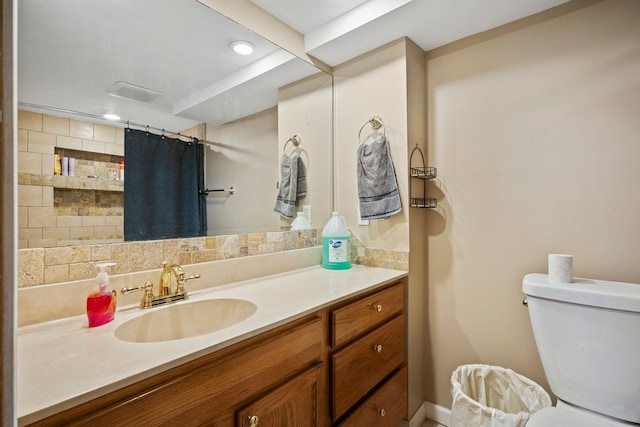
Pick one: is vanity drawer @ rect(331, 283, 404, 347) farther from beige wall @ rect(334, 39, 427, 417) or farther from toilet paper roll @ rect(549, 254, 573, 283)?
toilet paper roll @ rect(549, 254, 573, 283)

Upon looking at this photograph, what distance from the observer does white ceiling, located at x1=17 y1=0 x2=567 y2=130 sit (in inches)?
37.8

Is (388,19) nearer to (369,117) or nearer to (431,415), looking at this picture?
(369,117)

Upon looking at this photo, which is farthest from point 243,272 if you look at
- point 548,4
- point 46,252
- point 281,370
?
point 548,4

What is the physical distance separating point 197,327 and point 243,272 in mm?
349

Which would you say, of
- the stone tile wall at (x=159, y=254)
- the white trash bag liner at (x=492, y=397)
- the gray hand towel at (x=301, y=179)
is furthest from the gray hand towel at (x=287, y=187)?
the white trash bag liner at (x=492, y=397)

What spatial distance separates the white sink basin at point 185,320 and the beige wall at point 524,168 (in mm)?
1133

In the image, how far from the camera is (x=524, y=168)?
4.67 feet

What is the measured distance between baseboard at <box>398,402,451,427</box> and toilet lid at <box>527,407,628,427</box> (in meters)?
0.72

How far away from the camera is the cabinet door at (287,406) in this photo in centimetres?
80

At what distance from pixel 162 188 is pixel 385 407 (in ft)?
4.53

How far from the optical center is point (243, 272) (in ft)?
4.58

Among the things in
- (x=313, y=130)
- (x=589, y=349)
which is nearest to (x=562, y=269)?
(x=589, y=349)

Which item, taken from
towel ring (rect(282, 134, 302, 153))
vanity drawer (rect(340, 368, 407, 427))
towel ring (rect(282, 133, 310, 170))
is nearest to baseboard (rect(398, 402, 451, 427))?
vanity drawer (rect(340, 368, 407, 427))

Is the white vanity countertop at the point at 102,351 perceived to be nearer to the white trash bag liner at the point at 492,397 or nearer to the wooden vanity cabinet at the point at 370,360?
the wooden vanity cabinet at the point at 370,360
